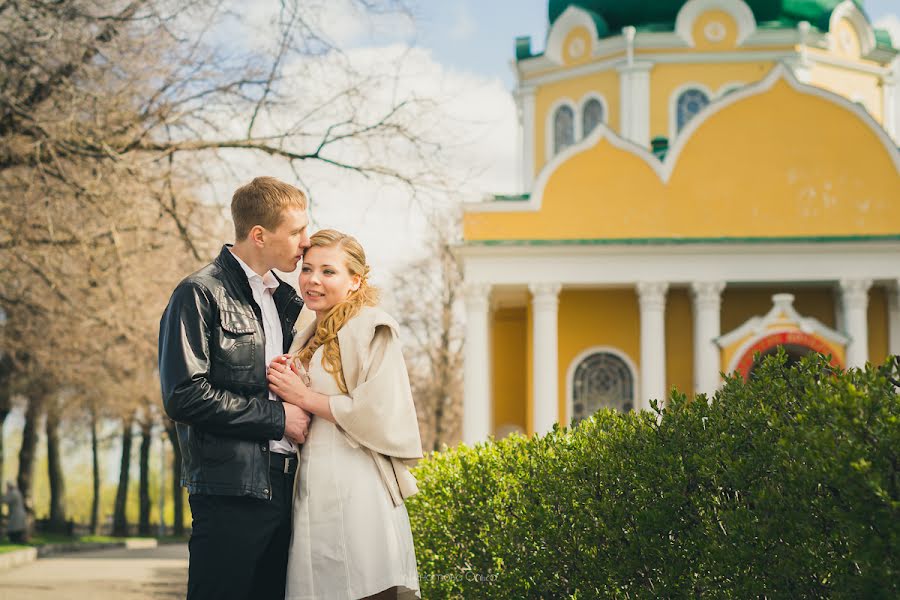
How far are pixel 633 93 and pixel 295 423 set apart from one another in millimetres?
26978

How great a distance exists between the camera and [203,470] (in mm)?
4348

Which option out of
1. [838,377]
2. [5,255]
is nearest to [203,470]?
[838,377]

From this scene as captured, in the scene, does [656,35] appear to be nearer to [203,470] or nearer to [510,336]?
[510,336]

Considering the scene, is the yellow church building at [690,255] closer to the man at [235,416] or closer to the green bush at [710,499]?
the green bush at [710,499]

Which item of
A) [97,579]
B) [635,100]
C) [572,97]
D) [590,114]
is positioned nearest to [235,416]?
[97,579]

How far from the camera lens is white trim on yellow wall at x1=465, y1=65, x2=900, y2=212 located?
26047mm

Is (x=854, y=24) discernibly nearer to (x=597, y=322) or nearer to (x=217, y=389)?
(x=597, y=322)

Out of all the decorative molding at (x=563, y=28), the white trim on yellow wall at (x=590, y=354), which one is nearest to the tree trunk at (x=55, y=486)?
the white trim on yellow wall at (x=590, y=354)

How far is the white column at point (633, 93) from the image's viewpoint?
30125 mm

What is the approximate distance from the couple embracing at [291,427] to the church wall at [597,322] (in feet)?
74.9

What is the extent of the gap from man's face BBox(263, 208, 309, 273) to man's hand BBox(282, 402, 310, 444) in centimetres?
60

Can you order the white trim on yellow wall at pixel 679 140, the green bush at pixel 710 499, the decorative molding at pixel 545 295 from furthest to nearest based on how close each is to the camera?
1. the white trim on yellow wall at pixel 679 140
2. the decorative molding at pixel 545 295
3. the green bush at pixel 710 499

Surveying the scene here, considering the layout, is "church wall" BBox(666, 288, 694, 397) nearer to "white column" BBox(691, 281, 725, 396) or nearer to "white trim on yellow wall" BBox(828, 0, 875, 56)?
"white column" BBox(691, 281, 725, 396)

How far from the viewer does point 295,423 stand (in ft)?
14.5
